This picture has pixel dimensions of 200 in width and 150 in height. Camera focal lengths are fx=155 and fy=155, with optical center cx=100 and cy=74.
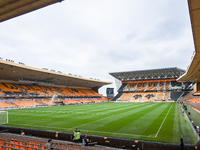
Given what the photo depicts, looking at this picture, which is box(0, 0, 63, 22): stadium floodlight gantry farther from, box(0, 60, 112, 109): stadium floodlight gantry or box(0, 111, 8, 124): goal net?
box(0, 60, 112, 109): stadium floodlight gantry

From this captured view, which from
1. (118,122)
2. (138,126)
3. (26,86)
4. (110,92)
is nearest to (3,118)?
(118,122)

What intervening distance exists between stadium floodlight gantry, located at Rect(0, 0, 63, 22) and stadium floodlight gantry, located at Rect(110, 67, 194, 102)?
65378 millimetres

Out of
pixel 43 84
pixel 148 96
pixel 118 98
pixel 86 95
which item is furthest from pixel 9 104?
pixel 148 96

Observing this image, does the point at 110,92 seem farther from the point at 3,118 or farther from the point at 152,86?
the point at 3,118

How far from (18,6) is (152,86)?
78827 mm

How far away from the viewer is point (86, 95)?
7444 cm

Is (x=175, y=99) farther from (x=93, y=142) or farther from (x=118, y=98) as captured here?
(x=93, y=142)

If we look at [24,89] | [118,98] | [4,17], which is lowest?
[118,98]

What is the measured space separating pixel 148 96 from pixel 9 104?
54.9 m

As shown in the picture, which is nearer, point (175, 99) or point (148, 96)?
point (175, 99)

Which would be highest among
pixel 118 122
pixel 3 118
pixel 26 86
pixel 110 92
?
pixel 26 86

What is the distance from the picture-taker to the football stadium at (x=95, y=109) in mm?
8912

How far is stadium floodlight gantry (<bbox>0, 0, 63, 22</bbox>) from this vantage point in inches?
230

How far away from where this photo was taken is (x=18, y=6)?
6.14 meters
